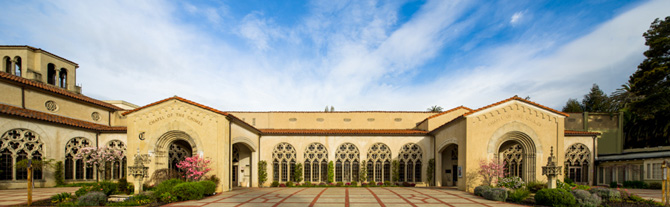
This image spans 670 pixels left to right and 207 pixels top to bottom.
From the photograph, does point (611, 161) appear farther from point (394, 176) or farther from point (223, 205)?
point (223, 205)

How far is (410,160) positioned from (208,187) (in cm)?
1687

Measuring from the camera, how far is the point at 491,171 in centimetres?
1975

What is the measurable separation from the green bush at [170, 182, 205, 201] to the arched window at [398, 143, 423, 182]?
17.0m

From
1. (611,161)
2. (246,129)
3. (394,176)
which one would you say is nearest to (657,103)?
(611,161)

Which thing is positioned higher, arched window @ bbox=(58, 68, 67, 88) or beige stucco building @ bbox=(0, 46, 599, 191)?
arched window @ bbox=(58, 68, 67, 88)

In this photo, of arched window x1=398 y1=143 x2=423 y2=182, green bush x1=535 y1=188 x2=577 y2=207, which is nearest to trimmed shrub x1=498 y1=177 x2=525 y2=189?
green bush x1=535 y1=188 x2=577 y2=207

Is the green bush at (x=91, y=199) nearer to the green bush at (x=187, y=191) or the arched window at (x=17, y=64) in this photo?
the green bush at (x=187, y=191)

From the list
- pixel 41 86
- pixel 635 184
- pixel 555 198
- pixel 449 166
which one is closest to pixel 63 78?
pixel 41 86

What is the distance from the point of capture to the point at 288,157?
2777cm

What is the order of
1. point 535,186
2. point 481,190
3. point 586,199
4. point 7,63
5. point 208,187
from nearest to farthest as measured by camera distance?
1. point 586,199
2. point 208,187
3. point 481,190
4. point 535,186
5. point 7,63

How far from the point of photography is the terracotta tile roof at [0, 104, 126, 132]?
2070 centimetres

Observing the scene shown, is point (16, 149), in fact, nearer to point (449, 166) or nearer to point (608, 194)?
point (449, 166)

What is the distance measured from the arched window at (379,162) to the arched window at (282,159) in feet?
22.2

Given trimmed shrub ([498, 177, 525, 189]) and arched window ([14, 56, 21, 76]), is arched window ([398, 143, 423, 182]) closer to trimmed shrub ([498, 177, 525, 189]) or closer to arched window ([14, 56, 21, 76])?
trimmed shrub ([498, 177, 525, 189])
